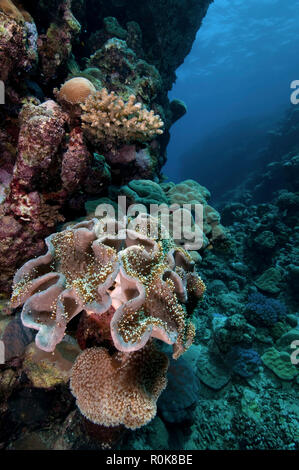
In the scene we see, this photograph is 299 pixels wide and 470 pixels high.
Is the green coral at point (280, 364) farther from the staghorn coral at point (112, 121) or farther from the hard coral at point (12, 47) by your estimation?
the hard coral at point (12, 47)

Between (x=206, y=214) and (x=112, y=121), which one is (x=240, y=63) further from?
(x=112, y=121)

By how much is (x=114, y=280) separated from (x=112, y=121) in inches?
98.7

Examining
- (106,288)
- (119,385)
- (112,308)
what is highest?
(106,288)

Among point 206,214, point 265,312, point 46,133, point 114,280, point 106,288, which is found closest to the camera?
point 106,288

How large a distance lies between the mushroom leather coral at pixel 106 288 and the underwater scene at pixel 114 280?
0.01m

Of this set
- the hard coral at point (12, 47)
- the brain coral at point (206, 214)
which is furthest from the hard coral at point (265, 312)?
the hard coral at point (12, 47)

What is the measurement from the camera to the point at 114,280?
1.78 meters

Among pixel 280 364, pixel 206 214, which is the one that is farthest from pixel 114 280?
pixel 206 214

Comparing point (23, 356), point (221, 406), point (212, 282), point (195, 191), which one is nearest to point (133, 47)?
point (195, 191)

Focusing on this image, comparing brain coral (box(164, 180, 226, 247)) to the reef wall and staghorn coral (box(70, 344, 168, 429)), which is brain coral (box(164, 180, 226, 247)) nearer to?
the reef wall

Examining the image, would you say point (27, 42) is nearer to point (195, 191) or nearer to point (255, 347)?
point (195, 191)

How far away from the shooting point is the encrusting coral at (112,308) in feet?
5.49

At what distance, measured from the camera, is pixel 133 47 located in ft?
26.9

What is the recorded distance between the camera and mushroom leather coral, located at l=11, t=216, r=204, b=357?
165 cm
